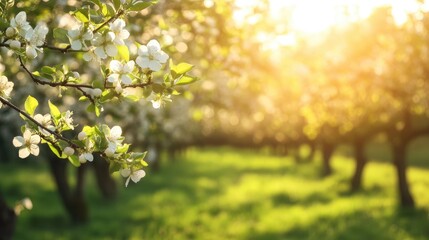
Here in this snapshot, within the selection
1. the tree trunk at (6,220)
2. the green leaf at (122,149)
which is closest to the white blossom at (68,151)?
the green leaf at (122,149)

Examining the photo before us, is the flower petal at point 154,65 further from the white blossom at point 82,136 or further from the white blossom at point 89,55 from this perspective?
the white blossom at point 82,136

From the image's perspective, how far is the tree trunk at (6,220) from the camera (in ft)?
29.6

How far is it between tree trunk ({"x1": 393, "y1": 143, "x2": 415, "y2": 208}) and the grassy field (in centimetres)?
51

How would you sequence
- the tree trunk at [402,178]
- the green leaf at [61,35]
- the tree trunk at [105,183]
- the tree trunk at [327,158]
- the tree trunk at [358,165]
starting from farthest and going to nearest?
the tree trunk at [327,158] < the tree trunk at [358,165] < the tree trunk at [105,183] < the tree trunk at [402,178] < the green leaf at [61,35]

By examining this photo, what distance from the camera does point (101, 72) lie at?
3445mm

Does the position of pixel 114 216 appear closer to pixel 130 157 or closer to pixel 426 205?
pixel 426 205

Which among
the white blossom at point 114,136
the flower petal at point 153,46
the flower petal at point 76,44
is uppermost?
the flower petal at point 76,44

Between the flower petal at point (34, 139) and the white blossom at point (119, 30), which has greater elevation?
the white blossom at point (119, 30)

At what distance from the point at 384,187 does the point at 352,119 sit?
4.08m

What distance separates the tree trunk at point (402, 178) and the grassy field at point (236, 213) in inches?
20.0

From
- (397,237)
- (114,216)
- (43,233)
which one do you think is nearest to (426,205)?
(397,237)

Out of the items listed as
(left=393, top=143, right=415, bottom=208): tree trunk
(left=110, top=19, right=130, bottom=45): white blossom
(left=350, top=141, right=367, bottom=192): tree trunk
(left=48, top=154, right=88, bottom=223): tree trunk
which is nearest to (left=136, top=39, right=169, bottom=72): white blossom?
(left=110, top=19, right=130, bottom=45): white blossom

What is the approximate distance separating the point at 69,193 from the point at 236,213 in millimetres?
5398

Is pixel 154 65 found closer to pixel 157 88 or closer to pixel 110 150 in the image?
pixel 157 88
